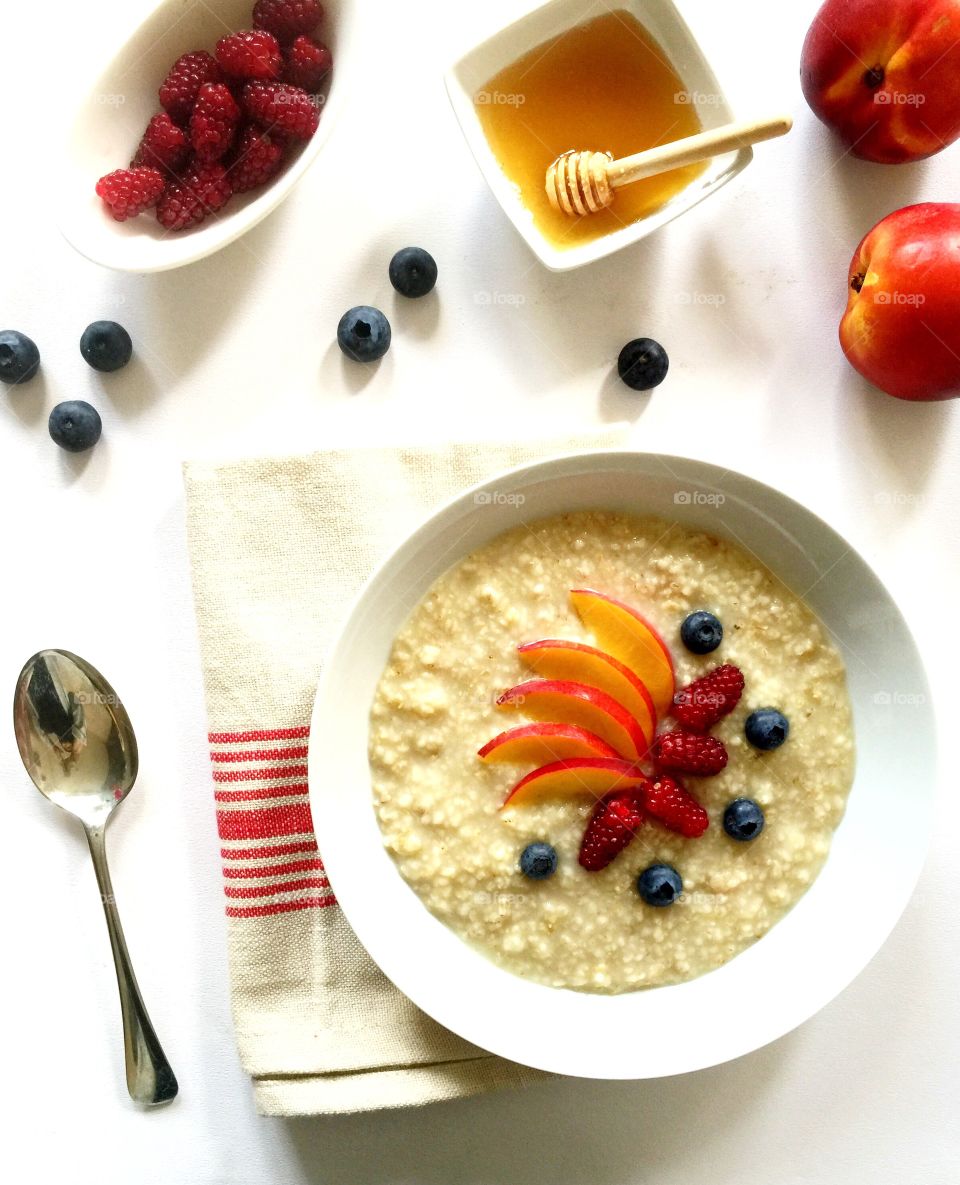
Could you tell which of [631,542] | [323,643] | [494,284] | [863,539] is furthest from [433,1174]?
[494,284]

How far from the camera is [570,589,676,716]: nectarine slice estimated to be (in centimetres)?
130

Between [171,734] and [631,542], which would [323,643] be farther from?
[631,542]

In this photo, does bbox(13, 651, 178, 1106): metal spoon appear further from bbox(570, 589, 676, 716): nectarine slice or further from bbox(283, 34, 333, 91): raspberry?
bbox(283, 34, 333, 91): raspberry

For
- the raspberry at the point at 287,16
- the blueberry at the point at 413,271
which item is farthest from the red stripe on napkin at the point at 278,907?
the raspberry at the point at 287,16

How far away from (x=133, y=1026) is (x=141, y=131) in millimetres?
1299

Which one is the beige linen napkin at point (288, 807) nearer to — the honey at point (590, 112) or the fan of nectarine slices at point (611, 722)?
the fan of nectarine slices at point (611, 722)

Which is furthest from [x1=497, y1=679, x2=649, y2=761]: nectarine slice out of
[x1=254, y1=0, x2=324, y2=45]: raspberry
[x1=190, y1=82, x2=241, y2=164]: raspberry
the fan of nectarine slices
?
[x1=254, y1=0, x2=324, y2=45]: raspberry

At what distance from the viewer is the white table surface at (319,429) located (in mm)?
1455

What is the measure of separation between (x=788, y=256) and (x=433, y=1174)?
151 centimetres

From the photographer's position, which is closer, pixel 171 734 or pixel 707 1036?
pixel 707 1036

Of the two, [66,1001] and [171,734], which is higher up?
[171,734]

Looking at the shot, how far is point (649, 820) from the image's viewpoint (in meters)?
1.33

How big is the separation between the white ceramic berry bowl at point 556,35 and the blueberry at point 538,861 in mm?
806

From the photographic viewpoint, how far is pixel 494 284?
58.1 inches
